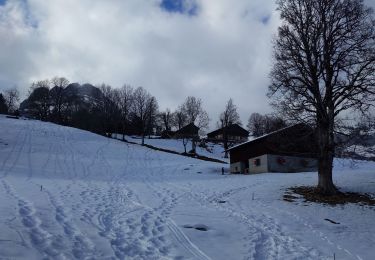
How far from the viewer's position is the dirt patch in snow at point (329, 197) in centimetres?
2109

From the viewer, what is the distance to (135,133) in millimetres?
104375

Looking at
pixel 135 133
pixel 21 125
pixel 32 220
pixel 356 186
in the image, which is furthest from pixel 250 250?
pixel 135 133

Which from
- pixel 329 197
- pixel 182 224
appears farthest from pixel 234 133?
pixel 182 224

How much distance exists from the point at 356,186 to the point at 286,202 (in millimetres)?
6919

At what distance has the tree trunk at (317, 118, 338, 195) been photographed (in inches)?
885

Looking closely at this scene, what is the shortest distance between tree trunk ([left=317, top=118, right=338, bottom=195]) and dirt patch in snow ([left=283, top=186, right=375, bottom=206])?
0.46 metres

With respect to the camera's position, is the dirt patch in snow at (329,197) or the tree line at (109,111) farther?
the tree line at (109,111)

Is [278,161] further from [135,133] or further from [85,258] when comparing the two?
[135,133]

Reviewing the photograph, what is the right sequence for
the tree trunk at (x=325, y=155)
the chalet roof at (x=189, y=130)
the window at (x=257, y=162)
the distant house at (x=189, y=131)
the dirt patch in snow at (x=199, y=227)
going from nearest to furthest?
1. the dirt patch in snow at (x=199, y=227)
2. the tree trunk at (x=325, y=155)
3. the window at (x=257, y=162)
4. the distant house at (x=189, y=131)
5. the chalet roof at (x=189, y=130)

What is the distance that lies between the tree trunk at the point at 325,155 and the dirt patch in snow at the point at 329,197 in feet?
1.49

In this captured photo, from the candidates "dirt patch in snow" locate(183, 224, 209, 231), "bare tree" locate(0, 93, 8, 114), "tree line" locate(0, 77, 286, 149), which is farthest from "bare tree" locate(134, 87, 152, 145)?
"dirt patch in snow" locate(183, 224, 209, 231)

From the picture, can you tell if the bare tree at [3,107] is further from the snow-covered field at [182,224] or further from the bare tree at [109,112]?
the snow-covered field at [182,224]

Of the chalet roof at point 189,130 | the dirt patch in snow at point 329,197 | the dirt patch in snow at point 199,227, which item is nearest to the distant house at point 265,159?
the dirt patch in snow at point 329,197

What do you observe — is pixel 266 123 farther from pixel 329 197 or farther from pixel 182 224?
pixel 182 224
